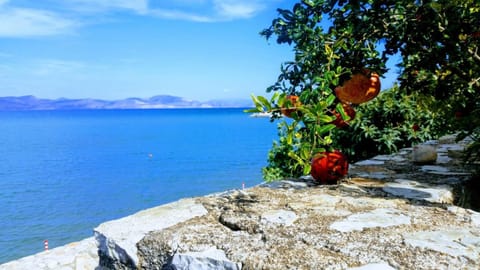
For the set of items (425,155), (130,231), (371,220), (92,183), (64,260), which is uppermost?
(425,155)

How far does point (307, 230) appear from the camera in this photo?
177cm

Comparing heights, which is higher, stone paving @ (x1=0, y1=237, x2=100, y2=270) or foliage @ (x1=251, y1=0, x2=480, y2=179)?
foliage @ (x1=251, y1=0, x2=480, y2=179)

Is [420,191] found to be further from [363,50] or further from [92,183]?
[92,183]

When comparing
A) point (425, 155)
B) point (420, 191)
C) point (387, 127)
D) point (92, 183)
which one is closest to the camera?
point (420, 191)

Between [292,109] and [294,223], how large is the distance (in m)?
0.54

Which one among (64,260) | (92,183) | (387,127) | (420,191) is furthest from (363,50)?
(92,183)

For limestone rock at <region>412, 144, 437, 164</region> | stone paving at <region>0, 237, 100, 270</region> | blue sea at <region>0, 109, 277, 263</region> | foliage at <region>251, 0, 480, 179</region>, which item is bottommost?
blue sea at <region>0, 109, 277, 263</region>

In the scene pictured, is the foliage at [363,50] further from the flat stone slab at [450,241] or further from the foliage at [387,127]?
the foliage at [387,127]

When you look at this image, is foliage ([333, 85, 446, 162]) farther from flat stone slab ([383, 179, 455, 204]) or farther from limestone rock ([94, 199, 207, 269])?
limestone rock ([94, 199, 207, 269])

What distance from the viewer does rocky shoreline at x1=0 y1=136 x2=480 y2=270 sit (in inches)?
58.7

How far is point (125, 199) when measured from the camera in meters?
21.6

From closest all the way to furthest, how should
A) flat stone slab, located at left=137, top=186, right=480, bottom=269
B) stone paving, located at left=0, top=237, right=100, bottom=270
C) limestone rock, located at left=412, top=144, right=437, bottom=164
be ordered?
1. flat stone slab, located at left=137, top=186, right=480, bottom=269
2. limestone rock, located at left=412, top=144, right=437, bottom=164
3. stone paving, located at left=0, top=237, right=100, bottom=270

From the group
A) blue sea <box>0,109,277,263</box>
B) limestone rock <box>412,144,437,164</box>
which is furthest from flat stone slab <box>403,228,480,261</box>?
blue sea <box>0,109,277,263</box>

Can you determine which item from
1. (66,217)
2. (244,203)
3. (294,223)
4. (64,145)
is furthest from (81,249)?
(64,145)
